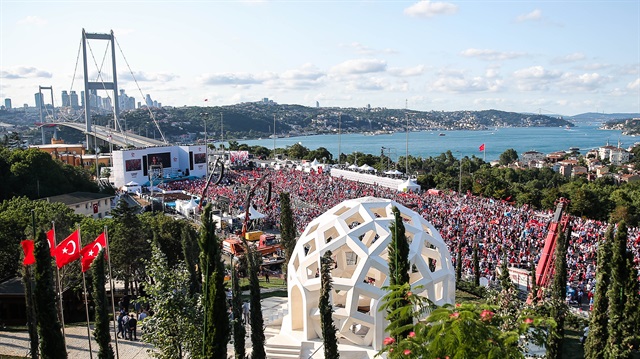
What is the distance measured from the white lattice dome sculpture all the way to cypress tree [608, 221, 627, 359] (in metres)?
4.21

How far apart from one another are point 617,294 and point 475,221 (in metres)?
18.0

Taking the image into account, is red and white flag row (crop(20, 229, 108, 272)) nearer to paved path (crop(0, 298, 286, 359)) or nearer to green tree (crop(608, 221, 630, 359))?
paved path (crop(0, 298, 286, 359))

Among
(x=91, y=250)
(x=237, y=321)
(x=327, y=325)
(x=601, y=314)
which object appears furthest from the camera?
(x=91, y=250)

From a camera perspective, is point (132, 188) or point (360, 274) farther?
point (132, 188)

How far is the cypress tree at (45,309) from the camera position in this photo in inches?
407

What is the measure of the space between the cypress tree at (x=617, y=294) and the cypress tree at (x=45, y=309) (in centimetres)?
1165

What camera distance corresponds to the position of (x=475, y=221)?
94.2ft

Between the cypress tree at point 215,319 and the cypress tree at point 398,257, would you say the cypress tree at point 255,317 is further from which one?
the cypress tree at point 398,257

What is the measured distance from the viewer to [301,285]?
46.0 ft

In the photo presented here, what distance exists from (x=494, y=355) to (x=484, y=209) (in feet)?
86.9

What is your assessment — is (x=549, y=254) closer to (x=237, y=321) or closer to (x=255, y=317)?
(x=255, y=317)

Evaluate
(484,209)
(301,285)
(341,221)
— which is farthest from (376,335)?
(484,209)

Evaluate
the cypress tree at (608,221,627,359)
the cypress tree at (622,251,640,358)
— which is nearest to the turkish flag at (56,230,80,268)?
the cypress tree at (608,221,627,359)

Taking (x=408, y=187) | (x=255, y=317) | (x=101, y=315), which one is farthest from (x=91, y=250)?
(x=408, y=187)
